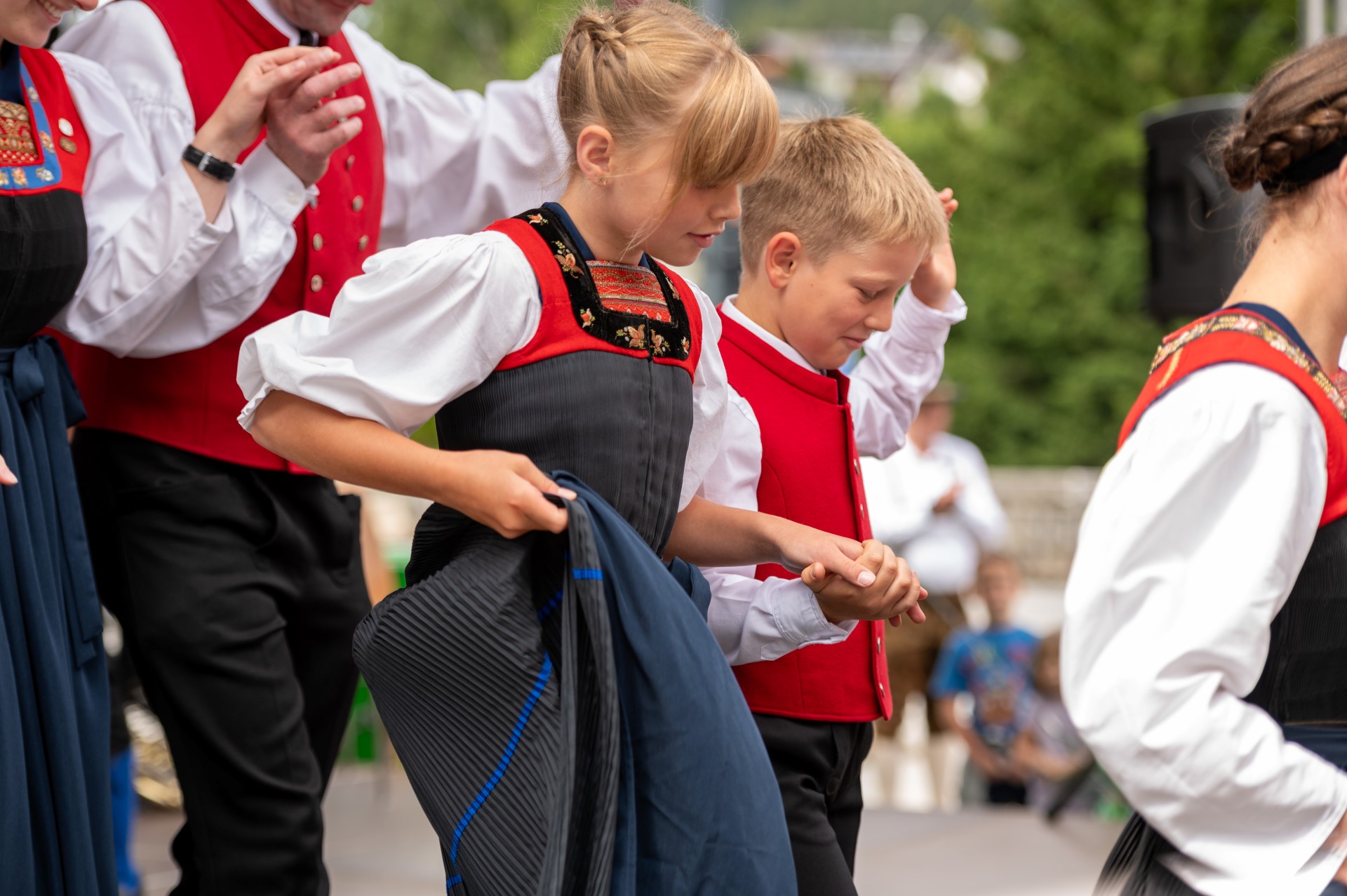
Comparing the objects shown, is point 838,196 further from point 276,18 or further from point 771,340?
point 276,18

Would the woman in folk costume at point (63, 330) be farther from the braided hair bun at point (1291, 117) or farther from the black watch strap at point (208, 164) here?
the braided hair bun at point (1291, 117)

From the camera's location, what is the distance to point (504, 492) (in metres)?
1.33

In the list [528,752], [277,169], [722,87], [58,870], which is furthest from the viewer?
[277,169]

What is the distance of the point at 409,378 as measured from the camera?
142 cm

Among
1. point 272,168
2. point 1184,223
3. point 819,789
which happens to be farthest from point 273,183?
point 1184,223

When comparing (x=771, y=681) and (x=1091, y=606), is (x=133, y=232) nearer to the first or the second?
(x=771, y=681)

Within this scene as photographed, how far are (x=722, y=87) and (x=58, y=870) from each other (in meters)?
1.20

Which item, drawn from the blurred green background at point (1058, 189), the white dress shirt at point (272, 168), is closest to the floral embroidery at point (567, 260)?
the white dress shirt at point (272, 168)

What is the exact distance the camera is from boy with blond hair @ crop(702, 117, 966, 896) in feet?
5.74

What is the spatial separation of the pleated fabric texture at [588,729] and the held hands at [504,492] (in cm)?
2

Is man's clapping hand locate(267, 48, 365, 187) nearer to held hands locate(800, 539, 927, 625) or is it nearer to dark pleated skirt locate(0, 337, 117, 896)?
dark pleated skirt locate(0, 337, 117, 896)

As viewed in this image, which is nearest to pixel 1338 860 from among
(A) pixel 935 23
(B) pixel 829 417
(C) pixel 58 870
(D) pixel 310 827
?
(B) pixel 829 417

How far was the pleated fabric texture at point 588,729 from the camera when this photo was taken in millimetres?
1307

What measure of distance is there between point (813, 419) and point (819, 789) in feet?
1.52
